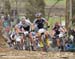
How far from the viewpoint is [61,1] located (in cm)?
2897

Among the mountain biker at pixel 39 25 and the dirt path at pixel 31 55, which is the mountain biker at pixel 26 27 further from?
the dirt path at pixel 31 55

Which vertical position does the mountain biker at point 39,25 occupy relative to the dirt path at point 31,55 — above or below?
above

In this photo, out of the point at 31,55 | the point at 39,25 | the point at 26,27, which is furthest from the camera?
the point at 26,27

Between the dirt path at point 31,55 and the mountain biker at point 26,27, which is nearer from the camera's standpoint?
the dirt path at point 31,55

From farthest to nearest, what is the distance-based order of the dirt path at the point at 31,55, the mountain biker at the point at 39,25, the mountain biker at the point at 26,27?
the mountain biker at the point at 26,27
the mountain biker at the point at 39,25
the dirt path at the point at 31,55

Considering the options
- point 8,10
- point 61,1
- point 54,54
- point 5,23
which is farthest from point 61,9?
point 54,54

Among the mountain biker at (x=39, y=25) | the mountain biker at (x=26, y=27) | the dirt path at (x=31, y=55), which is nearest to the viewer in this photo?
the dirt path at (x=31, y=55)

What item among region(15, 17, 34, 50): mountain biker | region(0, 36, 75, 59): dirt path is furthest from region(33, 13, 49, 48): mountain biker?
region(0, 36, 75, 59): dirt path

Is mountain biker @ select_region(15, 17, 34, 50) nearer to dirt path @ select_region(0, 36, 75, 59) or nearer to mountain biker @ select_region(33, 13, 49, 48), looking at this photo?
mountain biker @ select_region(33, 13, 49, 48)

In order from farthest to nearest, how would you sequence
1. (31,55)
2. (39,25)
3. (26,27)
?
(26,27) → (39,25) → (31,55)

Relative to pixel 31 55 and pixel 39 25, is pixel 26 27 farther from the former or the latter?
pixel 31 55

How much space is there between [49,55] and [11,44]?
10.2 ft

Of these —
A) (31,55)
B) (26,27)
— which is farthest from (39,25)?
(31,55)

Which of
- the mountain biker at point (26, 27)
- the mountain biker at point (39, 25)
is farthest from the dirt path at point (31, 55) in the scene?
the mountain biker at point (39, 25)
